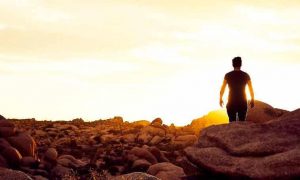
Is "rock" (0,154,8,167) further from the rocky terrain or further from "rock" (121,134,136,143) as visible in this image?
"rock" (121,134,136,143)

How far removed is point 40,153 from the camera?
32688 mm

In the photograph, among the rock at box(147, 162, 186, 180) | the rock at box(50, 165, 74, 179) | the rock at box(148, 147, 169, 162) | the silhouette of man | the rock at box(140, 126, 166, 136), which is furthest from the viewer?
the rock at box(140, 126, 166, 136)

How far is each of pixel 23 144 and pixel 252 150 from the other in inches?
645

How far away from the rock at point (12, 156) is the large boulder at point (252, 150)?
12.8 meters

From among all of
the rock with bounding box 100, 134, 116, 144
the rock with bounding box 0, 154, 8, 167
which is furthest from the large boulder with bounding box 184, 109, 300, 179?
the rock with bounding box 100, 134, 116, 144

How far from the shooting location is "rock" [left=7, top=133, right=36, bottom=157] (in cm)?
2812

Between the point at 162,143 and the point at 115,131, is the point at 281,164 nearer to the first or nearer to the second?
the point at 162,143

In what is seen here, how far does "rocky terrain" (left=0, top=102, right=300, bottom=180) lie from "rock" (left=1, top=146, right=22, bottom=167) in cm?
4

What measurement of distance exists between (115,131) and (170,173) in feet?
67.7

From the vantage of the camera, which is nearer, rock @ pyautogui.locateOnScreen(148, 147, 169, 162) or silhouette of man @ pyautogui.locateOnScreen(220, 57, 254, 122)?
silhouette of man @ pyautogui.locateOnScreen(220, 57, 254, 122)

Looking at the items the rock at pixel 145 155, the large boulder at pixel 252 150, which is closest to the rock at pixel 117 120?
the rock at pixel 145 155

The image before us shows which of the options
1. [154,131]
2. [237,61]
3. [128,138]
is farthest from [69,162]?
[237,61]

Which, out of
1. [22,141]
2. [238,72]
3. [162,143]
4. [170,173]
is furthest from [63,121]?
[238,72]

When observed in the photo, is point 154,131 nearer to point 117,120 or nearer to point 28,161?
point 28,161
